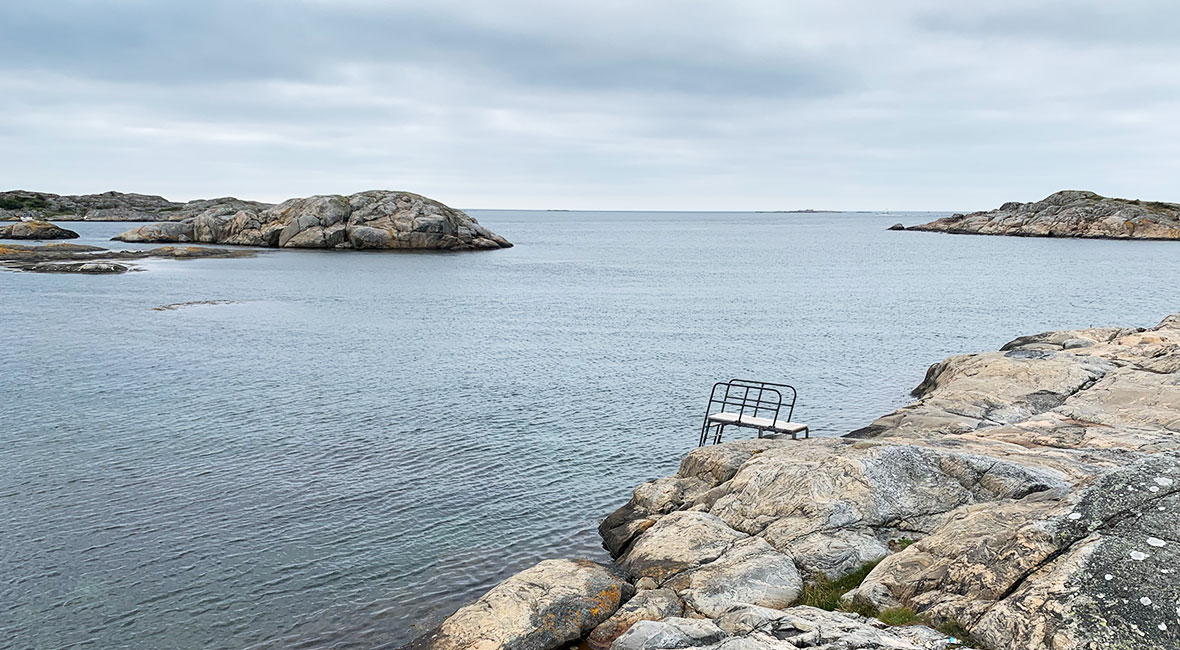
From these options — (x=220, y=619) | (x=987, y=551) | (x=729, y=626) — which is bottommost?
(x=220, y=619)

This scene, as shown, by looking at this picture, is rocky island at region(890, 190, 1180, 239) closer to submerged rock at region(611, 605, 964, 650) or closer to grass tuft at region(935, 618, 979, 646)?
grass tuft at region(935, 618, 979, 646)

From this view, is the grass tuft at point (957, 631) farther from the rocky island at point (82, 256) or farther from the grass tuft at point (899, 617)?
the rocky island at point (82, 256)

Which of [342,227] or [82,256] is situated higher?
[342,227]

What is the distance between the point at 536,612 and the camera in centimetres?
1383

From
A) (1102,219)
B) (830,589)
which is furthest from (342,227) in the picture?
(1102,219)

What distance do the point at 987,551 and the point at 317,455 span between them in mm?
19317

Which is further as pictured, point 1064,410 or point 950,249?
point 950,249

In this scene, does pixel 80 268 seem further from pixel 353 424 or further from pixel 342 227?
pixel 353 424

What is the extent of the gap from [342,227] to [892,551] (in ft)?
406

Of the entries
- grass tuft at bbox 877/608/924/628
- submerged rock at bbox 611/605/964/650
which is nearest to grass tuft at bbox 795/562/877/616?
submerged rock at bbox 611/605/964/650

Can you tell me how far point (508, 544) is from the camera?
752 inches

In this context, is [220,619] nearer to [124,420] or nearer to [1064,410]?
[124,420]

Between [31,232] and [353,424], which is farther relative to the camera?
[31,232]

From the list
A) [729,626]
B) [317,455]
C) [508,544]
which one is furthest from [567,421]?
[729,626]
